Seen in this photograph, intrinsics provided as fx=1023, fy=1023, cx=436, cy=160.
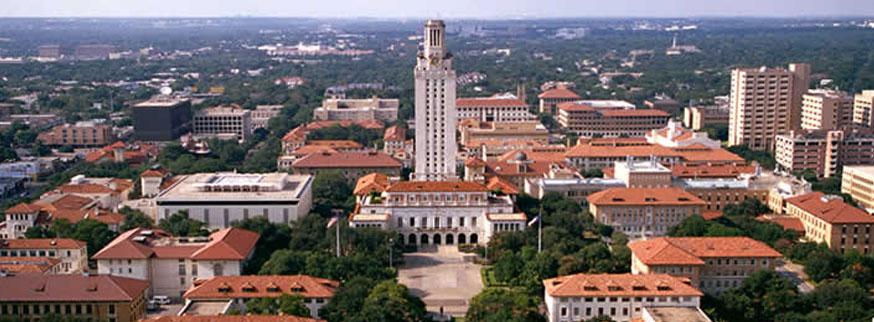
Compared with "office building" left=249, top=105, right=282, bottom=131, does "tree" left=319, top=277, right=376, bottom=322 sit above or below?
above

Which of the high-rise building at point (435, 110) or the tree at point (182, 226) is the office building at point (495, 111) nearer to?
the high-rise building at point (435, 110)

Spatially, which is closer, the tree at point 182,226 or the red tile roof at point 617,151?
A: the tree at point 182,226

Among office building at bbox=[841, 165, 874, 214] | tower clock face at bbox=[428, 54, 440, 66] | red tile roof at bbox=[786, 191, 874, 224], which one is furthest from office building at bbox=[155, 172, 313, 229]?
office building at bbox=[841, 165, 874, 214]

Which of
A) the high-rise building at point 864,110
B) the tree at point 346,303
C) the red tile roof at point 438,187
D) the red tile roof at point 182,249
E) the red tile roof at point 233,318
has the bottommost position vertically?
the tree at point 346,303

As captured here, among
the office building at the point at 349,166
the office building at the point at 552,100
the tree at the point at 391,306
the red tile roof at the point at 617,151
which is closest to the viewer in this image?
the tree at the point at 391,306

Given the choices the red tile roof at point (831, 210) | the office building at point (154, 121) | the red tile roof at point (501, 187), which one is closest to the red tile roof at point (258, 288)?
the red tile roof at point (501, 187)

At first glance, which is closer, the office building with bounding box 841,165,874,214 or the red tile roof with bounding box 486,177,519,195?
the red tile roof with bounding box 486,177,519,195

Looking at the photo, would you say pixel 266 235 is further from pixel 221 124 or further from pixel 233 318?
pixel 221 124

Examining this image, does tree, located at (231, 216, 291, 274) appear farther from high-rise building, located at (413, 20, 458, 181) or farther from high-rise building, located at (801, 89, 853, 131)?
high-rise building, located at (801, 89, 853, 131)

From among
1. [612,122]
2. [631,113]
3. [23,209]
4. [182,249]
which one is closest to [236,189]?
[23,209]
